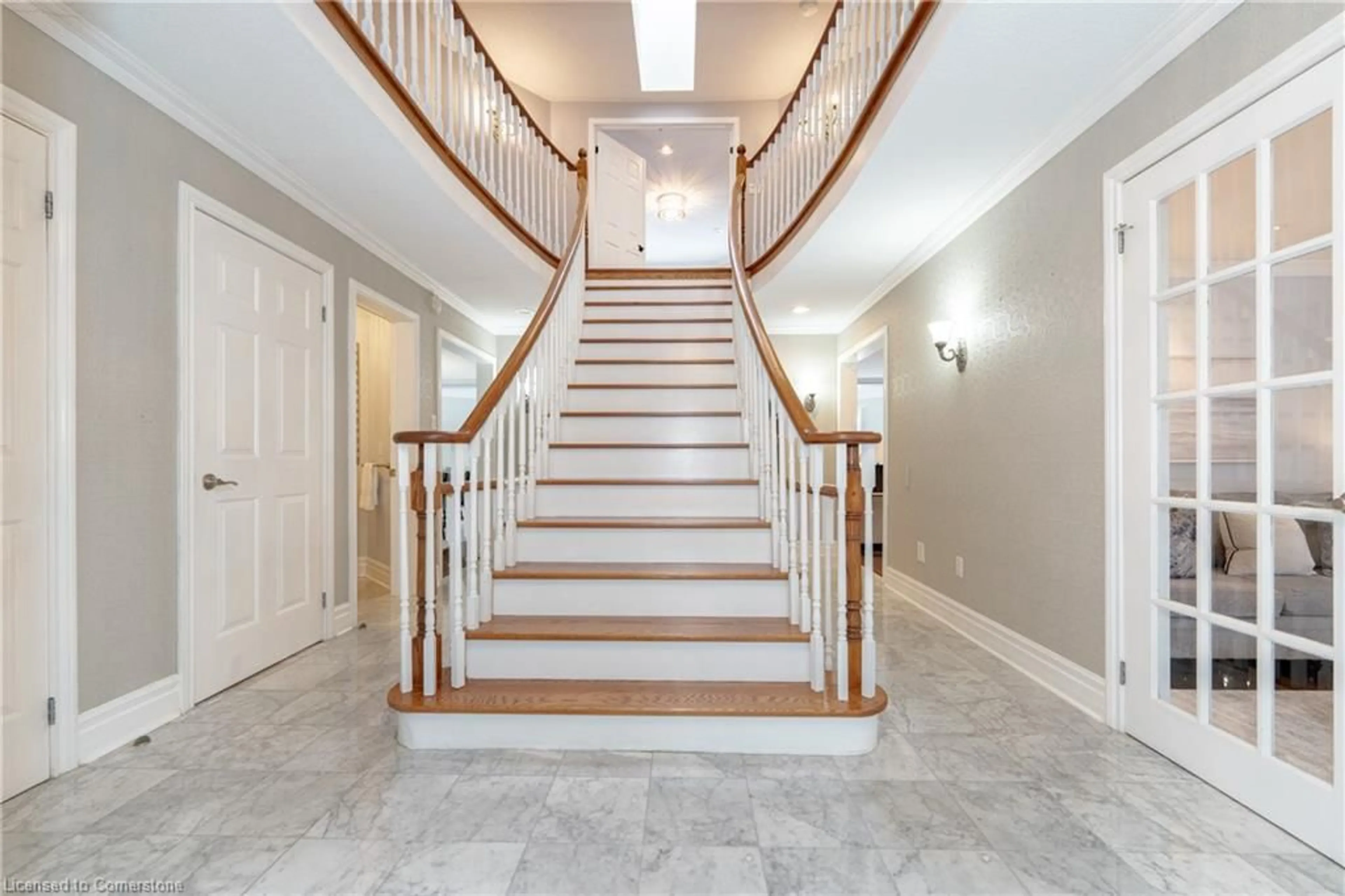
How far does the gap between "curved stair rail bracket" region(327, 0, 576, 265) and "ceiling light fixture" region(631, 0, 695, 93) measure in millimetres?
979

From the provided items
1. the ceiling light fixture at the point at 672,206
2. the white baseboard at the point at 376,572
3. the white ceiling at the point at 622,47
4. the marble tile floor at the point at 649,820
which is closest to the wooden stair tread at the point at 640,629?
the marble tile floor at the point at 649,820

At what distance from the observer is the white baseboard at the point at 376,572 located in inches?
178

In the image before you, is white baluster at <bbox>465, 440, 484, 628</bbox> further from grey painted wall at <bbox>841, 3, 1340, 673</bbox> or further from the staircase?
grey painted wall at <bbox>841, 3, 1340, 673</bbox>

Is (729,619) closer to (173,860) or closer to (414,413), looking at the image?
(173,860)

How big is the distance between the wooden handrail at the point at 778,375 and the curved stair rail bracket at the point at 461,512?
1001 millimetres

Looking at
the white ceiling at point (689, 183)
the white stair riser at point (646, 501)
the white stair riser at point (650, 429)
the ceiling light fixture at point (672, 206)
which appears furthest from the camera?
the ceiling light fixture at point (672, 206)

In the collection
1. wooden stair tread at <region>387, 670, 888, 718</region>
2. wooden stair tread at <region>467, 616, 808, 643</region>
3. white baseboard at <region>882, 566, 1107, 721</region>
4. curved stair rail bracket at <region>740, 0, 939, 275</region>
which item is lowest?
white baseboard at <region>882, 566, 1107, 721</region>

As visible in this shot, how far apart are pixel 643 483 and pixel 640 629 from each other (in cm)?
91

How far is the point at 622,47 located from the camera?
5.24 meters

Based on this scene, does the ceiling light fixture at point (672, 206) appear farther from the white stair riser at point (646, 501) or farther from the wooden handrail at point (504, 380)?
the white stair riser at point (646, 501)

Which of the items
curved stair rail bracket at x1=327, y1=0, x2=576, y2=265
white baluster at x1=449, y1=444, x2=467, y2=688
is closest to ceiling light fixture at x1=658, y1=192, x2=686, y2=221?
curved stair rail bracket at x1=327, y1=0, x2=576, y2=265

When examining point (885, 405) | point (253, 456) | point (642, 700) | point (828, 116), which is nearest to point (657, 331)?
point (828, 116)

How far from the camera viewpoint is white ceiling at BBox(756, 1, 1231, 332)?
1833 mm

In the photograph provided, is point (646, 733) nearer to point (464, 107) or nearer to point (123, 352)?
point (123, 352)
